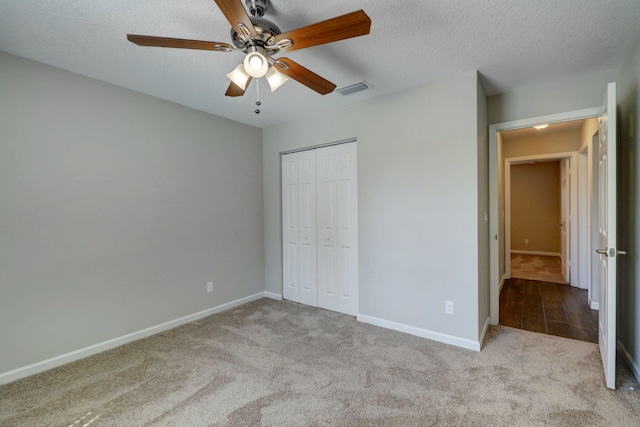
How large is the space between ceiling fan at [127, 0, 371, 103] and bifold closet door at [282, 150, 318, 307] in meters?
2.02

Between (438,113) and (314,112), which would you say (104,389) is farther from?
(438,113)

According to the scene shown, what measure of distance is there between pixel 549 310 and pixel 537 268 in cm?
275

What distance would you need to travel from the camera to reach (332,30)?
1.42 m

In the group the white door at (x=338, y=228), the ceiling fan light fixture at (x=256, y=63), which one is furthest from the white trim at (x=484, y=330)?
the ceiling fan light fixture at (x=256, y=63)

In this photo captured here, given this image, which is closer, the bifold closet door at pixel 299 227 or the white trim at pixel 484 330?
the white trim at pixel 484 330

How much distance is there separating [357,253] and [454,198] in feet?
3.95

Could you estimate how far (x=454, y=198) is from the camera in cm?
263

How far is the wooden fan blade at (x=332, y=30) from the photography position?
51.9 inches

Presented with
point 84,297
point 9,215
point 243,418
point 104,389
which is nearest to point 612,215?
point 243,418

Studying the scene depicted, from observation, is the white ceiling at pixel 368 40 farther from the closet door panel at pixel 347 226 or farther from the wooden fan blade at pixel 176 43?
the closet door panel at pixel 347 226

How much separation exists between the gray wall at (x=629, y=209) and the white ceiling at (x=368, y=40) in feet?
0.94

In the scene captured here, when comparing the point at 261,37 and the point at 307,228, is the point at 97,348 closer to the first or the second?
the point at 307,228

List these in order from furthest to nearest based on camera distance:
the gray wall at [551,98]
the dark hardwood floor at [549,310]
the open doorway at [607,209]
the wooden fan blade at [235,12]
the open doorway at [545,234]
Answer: the open doorway at [545,234] < the dark hardwood floor at [549,310] < the gray wall at [551,98] < the open doorway at [607,209] < the wooden fan blade at [235,12]

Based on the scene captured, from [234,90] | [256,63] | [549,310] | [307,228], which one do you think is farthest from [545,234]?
[256,63]
